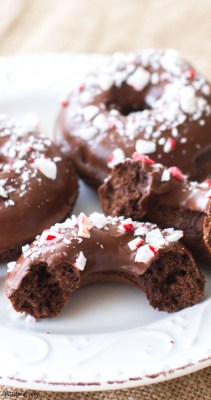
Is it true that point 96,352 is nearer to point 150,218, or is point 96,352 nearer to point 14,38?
point 150,218

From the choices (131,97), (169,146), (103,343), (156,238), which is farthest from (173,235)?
(131,97)

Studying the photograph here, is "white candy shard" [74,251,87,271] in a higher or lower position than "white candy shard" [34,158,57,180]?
lower

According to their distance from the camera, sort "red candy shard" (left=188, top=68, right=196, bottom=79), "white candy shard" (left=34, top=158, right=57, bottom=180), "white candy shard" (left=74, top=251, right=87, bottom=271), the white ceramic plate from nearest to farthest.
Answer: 1. the white ceramic plate
2. "white candy shard" (left=74, top=251, right=87, bottom=271)
3. "white candy shard" (left=34, top=158, right=57, bottom=180)
4. "red candy shard" (left=188, top=68, right=196, bottom=79)

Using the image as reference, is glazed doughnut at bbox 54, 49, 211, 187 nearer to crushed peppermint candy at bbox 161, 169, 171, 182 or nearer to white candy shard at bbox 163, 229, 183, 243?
crushed peppermint candy at bbox 161, 169, 171, 182

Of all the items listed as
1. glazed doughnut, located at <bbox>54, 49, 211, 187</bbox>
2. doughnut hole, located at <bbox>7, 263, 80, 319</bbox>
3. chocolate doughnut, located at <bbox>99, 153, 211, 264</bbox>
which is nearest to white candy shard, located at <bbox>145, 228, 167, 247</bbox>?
chocolate doughnut, located at <bbox>99, 153, 211, 264</bbox>

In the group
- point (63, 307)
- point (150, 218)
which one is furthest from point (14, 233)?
point (150, 218)

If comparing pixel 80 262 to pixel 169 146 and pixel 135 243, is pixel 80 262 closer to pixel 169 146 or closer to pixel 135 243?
pixel 135 243
